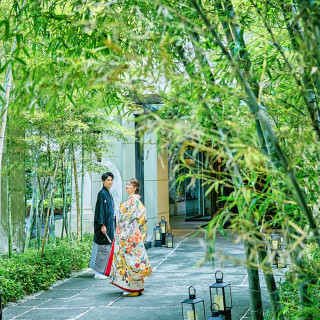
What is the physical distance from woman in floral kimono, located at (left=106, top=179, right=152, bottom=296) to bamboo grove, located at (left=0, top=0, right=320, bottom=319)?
2.61 m

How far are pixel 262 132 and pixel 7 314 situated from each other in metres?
4.09

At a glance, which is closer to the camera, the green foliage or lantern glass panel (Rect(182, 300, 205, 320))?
lantern glass panel (Rect(182, 300, 205, 320))

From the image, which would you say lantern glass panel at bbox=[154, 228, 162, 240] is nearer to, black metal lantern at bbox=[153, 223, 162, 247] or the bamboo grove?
black metal lantern at bbox=[153, 223, 162, 247]

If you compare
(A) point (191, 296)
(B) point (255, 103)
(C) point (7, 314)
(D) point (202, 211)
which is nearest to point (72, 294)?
(C) point (7, 314)

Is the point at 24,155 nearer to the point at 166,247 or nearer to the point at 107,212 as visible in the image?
the point at 107,212

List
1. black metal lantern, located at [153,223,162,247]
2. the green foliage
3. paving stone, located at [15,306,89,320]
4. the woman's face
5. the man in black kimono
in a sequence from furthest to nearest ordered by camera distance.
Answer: black metal lantern, located at [153,223,162,247] → the man in black kimono → the woman's face → the green foliage → paving stone, located at [15,306,89,320]

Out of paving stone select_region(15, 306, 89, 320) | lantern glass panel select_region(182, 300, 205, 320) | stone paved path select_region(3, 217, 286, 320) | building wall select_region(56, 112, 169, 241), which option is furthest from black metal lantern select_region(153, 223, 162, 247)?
lantern glass panel select_region(182, 300, 205, 320)

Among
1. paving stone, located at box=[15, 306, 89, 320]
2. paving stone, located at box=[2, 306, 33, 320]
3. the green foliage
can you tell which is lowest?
paving stone, located at box=[15, 306, 89, 320]

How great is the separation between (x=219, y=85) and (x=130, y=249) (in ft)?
14.4

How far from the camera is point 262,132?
2311 mm

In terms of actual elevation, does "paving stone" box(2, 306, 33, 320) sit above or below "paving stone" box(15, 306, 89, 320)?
above

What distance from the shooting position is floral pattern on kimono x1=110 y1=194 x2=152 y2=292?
614 centimetres

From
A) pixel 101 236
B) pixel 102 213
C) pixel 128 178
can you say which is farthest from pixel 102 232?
pixel 128 178

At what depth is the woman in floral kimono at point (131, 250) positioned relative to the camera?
6.11 m
